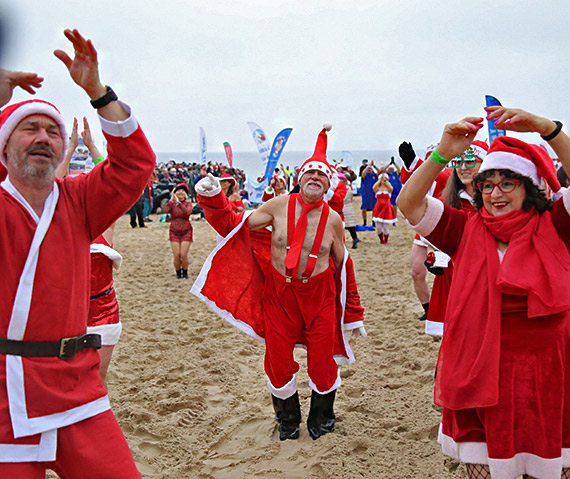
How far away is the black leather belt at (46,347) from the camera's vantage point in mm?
1952

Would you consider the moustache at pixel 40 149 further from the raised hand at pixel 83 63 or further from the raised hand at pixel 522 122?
the raised hand at pixel 522 122

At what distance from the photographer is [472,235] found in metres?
2.49

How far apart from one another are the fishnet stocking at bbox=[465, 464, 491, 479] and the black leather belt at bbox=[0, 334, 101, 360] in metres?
1.75

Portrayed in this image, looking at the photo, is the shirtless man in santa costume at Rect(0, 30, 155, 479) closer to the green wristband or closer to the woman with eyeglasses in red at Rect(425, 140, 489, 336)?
the green wristband

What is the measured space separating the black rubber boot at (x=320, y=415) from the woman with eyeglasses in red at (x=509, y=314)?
5.21 feet

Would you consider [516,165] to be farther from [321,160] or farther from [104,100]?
[321,160]

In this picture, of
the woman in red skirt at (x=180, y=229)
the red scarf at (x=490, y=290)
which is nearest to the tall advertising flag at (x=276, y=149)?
the woman in red skirt at (x=180, y=229)

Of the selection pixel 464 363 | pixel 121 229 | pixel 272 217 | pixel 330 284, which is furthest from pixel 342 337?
pixel 121 229

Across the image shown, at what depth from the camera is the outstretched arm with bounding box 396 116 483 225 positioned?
7.76ft

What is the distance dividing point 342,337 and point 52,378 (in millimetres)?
2681

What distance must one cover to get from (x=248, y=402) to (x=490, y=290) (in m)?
2.95

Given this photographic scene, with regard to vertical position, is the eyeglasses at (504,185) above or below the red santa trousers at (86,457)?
above

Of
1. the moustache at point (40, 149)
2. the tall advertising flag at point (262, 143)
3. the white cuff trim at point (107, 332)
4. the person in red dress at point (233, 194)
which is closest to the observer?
the moustache at point (40, 149)

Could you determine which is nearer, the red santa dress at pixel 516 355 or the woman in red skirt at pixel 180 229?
the red santa dress at pixel 516 355
